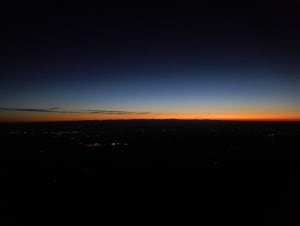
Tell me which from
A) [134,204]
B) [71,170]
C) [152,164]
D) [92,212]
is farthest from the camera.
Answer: [152,164]

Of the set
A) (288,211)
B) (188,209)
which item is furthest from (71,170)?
(288,211)

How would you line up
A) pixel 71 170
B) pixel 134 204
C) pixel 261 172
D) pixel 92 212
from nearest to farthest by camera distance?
pixel 92 212 → pixel 134 204 → pixel 261 172 → pixel 71 170

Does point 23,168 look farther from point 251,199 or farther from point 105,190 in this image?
point 251,199

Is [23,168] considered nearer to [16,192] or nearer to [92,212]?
[16,192]

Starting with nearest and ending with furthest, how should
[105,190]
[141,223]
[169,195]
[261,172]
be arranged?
[141,223] → [169,195] → [105,190] → [261,172]

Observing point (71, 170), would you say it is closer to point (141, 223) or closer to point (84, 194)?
point (84, 194)

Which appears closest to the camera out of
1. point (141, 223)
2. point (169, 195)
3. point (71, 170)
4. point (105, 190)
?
point (141, 223)

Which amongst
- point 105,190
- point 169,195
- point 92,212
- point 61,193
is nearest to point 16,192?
point 61,193

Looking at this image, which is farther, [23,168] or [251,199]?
[23,168]

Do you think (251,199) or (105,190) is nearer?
(251,199)
